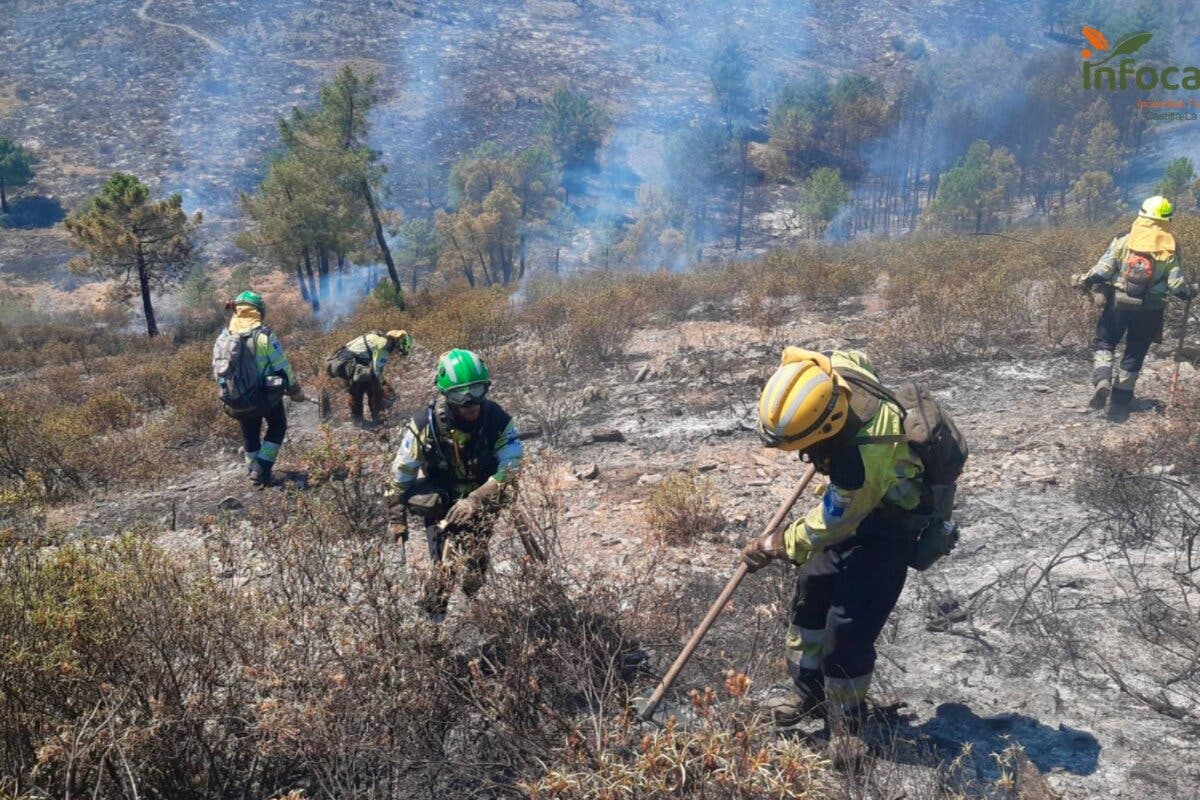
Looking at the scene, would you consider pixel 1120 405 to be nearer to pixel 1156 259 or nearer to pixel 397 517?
pixel 1156 259

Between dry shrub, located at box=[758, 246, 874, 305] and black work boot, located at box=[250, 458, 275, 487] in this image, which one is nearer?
black work boot, located at box=[250, 458, 275, 487]

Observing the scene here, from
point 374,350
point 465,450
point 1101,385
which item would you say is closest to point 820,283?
point 1101,385

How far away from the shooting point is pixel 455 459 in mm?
3170

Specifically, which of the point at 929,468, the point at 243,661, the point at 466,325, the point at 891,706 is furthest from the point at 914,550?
the point at 466,325

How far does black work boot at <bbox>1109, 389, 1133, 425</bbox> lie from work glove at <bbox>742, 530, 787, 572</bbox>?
433 centimetres

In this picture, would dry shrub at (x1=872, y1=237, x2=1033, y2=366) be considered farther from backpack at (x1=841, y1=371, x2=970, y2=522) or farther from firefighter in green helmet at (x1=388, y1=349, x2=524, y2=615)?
firefighter in green helmet at (x1=388, y1=349, x2=524, y2=615)

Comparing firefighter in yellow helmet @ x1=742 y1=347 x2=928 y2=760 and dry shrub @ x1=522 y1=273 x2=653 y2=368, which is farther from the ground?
firefighter in yellow helmet @ x1=742 y1=347 x2=928 y2=760

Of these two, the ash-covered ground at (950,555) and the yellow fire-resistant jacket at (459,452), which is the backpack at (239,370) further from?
the yellow fire-resistant jacket at (459,452)

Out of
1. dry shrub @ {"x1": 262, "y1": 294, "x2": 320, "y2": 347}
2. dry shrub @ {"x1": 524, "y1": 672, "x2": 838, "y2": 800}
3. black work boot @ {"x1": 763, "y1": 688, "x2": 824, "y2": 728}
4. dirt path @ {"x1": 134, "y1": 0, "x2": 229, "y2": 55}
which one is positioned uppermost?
dirt path @ {"x1": 134, "y1": 0, "x2": 229, "y2": 55}

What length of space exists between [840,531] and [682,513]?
2.01 meters

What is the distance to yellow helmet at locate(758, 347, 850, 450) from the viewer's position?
6.89 ft

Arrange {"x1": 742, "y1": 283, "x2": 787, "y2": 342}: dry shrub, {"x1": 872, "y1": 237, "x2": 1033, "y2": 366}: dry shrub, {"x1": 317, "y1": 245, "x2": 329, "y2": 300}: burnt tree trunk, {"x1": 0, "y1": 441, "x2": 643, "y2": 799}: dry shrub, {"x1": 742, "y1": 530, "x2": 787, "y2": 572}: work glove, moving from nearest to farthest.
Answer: {"x1": 0, "y1": 441, "x2": 643, "y2": 799}: dry shrub
{"x1": 742, "y1": 530, "x2": 787, "y2": 572}: work glove
{"x1": 872, "y1": 237, "x2": 1033, "y2": 366}: dry shrub
{"x1": 742, "y1": 283, "x2": 787, "y2": 342}: dry shrub
{"x1": 317, "y1": 245, "x2": 329, "y2": 300}: burnt tree trunk

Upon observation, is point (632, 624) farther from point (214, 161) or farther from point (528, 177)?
point (214, 161)

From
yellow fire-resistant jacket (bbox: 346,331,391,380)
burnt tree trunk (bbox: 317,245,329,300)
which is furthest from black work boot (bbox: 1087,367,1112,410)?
burnt tree trunk (bbox: 317,245,329,300)
